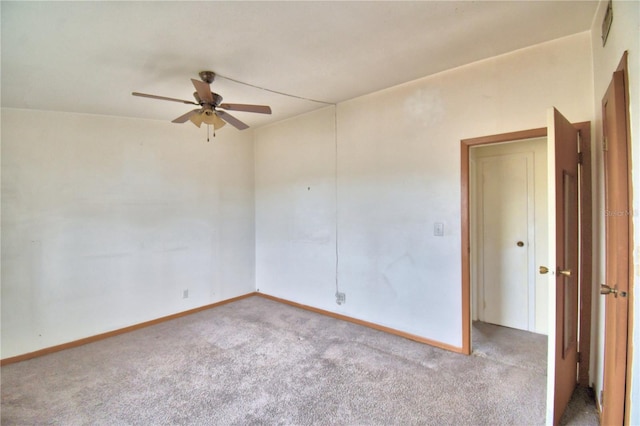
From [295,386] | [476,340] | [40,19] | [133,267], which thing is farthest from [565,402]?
[133,267]

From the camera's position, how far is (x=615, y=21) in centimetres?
144

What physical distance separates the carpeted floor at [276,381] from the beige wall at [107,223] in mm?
411

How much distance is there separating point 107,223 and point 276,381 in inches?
103

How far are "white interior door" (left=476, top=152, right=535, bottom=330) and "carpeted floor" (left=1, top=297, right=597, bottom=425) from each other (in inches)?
14.7

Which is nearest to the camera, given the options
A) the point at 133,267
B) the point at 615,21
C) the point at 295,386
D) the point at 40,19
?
the point at 615,21

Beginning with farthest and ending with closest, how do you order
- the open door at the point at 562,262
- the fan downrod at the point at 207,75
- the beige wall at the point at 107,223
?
the beige wall at the point at 107,223
the fan downrod at the point at 207,75
the open door at the point at 562,262

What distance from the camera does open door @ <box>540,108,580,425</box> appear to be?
1.60 m

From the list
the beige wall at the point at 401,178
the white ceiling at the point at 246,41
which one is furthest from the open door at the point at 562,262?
the white ceiling at the point at 246,41

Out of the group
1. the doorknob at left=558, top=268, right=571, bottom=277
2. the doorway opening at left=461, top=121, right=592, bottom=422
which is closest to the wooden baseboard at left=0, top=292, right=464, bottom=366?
the doorway opening at left=461, top=121, right=592, bottom=422

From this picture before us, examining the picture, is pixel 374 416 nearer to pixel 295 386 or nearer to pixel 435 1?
pixel 295 386

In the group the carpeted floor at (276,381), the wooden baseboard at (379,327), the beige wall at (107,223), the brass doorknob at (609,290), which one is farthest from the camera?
the beige wall at (107,223)

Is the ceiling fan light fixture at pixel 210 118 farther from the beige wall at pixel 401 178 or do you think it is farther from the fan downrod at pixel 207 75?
the beige wall at pixel 401 178

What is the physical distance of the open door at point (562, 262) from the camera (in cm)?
160

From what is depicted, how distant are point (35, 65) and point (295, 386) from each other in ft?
10.1
